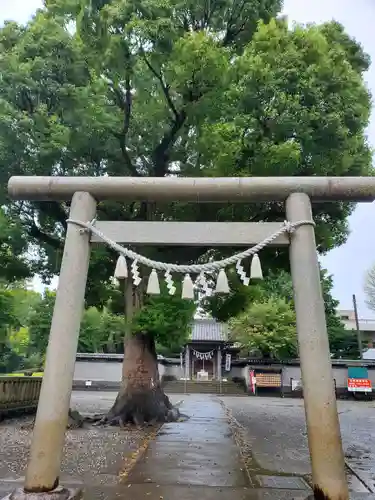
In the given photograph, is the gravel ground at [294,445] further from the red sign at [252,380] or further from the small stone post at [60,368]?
the red sign at [252,380]

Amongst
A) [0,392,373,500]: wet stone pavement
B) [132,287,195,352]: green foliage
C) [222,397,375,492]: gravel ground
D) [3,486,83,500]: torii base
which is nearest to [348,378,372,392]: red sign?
[222,397,375,492]: gravel ground

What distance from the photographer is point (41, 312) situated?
2989 centimetres

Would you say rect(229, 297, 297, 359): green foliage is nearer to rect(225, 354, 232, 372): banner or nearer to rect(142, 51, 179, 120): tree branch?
rect(225, 354, 232, 372): banner

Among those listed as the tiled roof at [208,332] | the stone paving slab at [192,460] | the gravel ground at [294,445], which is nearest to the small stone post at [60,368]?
the stone paving slab at [192,460]

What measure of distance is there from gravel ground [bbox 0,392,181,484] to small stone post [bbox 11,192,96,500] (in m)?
1.37

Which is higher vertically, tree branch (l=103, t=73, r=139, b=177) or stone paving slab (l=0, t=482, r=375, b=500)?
tree branch (l=103, t=73, r=139, b=177)

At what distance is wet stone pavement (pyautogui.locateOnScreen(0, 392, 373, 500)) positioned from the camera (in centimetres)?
504

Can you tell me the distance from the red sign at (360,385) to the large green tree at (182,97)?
1820 centimetres

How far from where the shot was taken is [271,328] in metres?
29.3

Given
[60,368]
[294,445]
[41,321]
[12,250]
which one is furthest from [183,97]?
[41,321]

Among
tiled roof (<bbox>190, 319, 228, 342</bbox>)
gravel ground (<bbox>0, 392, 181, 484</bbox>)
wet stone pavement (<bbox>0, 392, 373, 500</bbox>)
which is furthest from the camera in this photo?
tiled roof (<bbox>190, 319, 228, 342</bbox>)

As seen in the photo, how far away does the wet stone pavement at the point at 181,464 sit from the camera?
5035 mm

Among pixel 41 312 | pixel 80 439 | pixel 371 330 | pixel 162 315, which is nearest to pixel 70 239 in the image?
pixel 162 315

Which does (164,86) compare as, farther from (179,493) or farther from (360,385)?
(360,385)
